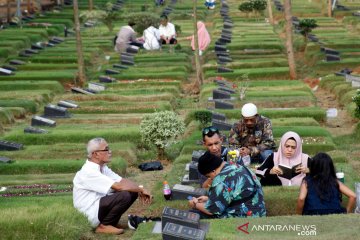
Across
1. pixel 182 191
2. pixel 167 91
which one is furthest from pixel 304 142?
pixel 167 91

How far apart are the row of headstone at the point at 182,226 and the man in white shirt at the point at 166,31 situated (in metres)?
27.0

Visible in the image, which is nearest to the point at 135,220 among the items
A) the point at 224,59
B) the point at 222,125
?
the point at 222,125

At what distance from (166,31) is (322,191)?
2650cm

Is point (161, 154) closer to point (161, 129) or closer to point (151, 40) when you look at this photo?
point (161, 129)

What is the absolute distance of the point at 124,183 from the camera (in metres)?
13.4

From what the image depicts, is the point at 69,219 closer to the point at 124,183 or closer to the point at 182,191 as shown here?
the point at 124,183

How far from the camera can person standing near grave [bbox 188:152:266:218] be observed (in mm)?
12109

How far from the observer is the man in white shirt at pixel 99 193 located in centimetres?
1326

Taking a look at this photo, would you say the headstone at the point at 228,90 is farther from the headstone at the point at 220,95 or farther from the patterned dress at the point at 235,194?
the patterned dress at the point at 235,194

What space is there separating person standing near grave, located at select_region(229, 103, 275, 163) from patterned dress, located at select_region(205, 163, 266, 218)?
12.5ft

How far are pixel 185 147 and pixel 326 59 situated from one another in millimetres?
16542

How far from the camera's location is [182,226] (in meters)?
11.1

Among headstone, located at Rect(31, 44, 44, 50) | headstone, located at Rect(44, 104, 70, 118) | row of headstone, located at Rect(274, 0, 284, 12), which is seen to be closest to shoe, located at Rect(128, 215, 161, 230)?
headstone, located at Rect(44, 104, 70, 118)

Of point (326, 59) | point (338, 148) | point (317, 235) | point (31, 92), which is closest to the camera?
point (317, 235)
